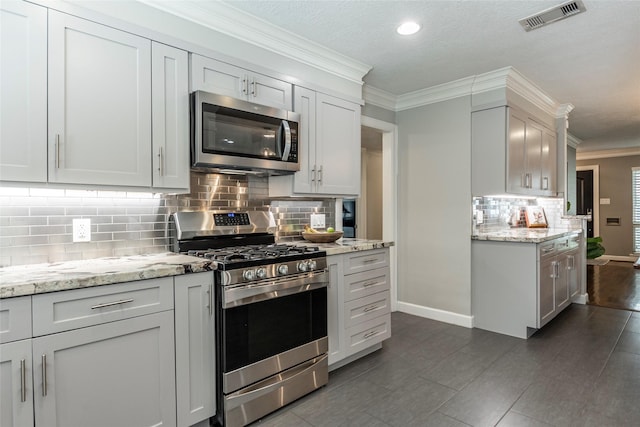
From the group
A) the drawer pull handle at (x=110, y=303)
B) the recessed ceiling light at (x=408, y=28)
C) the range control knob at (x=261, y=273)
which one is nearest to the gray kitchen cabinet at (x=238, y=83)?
the recessed ceiling light at (x=408, y=28)

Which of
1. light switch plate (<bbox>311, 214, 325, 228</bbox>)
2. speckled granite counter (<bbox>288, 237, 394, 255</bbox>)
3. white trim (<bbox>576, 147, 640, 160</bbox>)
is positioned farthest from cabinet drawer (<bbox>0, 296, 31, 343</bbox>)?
white trim (<bbox>576, 147, 640, 160</bbox>)

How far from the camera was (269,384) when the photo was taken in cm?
214

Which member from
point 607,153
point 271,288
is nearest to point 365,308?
point 271,288

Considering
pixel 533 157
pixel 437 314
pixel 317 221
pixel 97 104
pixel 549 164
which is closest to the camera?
pixel 97 104

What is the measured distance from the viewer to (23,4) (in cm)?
164

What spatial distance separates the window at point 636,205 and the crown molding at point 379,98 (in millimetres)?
7223

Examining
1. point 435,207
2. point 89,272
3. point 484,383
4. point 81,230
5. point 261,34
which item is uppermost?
point 261,34

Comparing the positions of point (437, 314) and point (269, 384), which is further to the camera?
point (437, 314)

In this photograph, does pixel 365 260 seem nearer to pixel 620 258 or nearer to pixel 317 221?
pixel 317 221

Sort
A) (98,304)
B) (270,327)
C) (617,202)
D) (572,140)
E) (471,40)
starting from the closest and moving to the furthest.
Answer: (98,304)
(270,327)
(471,40)
(572,140)
(617,202)

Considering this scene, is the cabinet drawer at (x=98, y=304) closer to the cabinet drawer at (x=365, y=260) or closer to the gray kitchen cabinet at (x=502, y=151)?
the cabinet drawer at (x=365, y=260)

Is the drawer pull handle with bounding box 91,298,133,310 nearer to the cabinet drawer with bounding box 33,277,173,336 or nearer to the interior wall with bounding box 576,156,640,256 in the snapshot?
the cabinet drawer with bounding box 33,277,173,336

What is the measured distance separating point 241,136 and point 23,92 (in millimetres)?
1099

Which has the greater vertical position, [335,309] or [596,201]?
[596,201]
